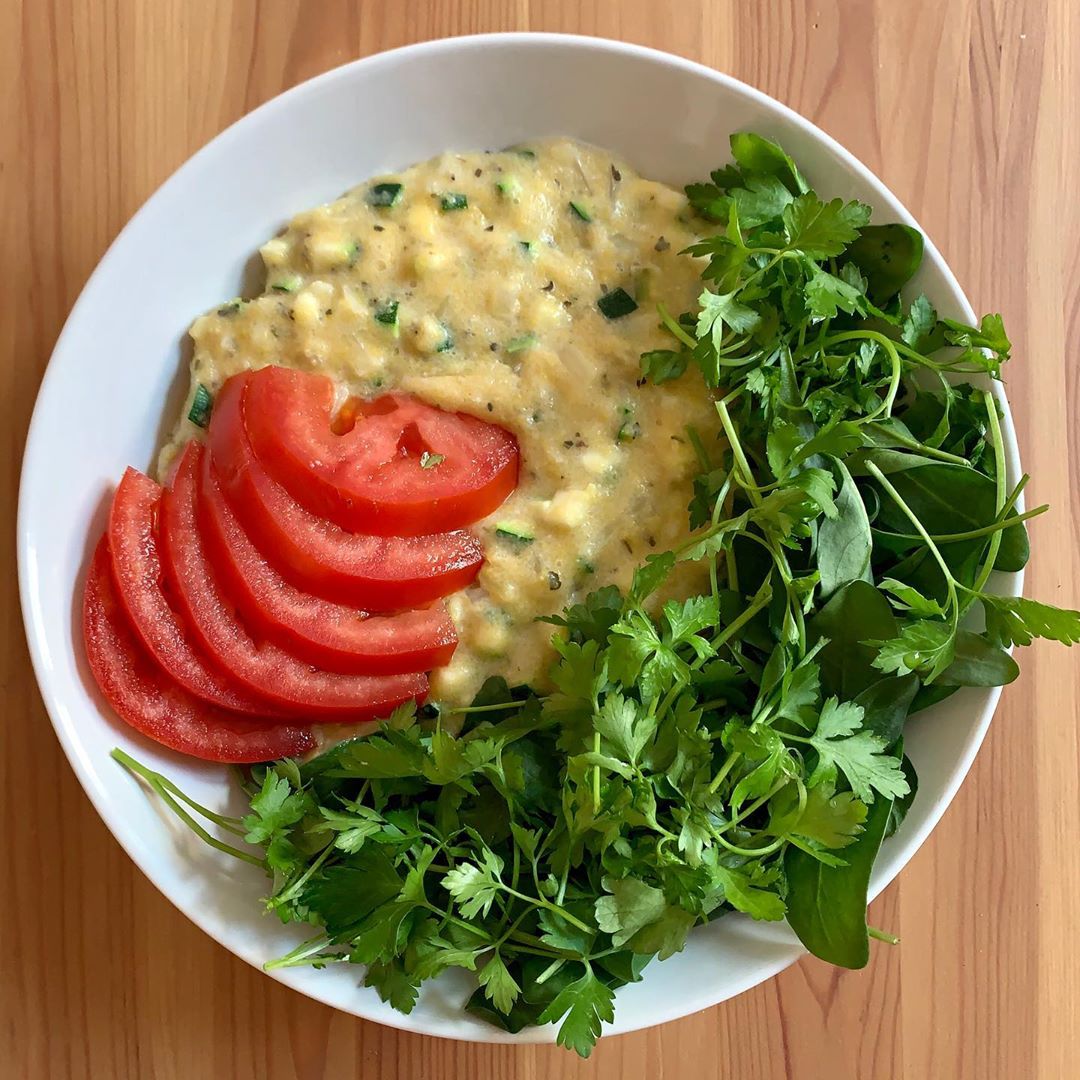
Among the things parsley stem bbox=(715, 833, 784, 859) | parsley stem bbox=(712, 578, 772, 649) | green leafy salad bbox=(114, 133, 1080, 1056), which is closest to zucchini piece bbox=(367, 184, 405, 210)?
green leafy salad bbox=(114, 133, 1080, 1056)

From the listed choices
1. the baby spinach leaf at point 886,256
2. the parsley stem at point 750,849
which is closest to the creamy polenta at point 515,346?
the baby spinach leaf at point 886,256

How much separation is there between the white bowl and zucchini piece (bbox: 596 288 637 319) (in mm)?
248

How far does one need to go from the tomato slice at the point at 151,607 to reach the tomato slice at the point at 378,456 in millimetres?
208

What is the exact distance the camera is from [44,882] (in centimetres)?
161

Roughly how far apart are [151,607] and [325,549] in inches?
10.3

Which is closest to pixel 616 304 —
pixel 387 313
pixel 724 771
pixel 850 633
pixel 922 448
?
pixel 387 313

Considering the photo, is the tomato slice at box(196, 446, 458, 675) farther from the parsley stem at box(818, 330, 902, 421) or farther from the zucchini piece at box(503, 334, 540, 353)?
the parsley stem at box(818, 330, 902, 421)

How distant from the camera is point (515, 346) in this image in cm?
149

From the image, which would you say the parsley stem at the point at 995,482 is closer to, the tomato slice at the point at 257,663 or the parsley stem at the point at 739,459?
the parsley stem at the point at 739,459

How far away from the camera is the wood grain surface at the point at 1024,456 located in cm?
161

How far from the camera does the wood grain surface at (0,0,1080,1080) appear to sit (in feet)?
5.28

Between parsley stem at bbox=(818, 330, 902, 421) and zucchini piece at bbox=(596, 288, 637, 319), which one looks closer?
parsley stem at bbox=(818, 330, 902, 421)

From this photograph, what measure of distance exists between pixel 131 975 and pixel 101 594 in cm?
64

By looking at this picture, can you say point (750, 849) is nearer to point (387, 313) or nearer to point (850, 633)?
point (850, 633)
